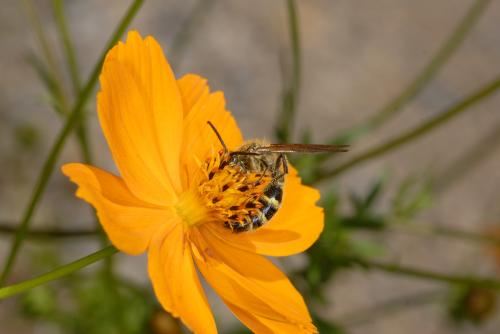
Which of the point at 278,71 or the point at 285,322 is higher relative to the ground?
the point at 278,71

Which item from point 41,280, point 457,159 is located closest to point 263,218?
point 41,280

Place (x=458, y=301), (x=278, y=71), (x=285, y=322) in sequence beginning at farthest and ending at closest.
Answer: (x=278, y=71), (x=458, y=301), (x=285, y=322)

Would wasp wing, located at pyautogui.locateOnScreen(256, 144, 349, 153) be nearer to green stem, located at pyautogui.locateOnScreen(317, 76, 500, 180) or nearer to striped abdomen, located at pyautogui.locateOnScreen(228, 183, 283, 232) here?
striped abdomen, located at pyautogui.locateOnScreen(228, 183, 283, 232)

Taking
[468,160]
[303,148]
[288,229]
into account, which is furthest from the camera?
→ [468,160]

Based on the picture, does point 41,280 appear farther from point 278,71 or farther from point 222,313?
point 278,71

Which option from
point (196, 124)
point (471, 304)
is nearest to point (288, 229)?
point (196, 124)

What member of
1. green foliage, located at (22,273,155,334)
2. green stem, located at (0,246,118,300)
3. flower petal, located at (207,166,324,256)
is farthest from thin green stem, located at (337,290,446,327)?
green stem, located at (0,246,118,300)

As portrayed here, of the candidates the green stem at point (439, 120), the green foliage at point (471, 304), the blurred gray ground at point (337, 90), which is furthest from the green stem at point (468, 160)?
the green stem at point (439, 120)

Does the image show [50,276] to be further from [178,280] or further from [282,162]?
[282,162]
